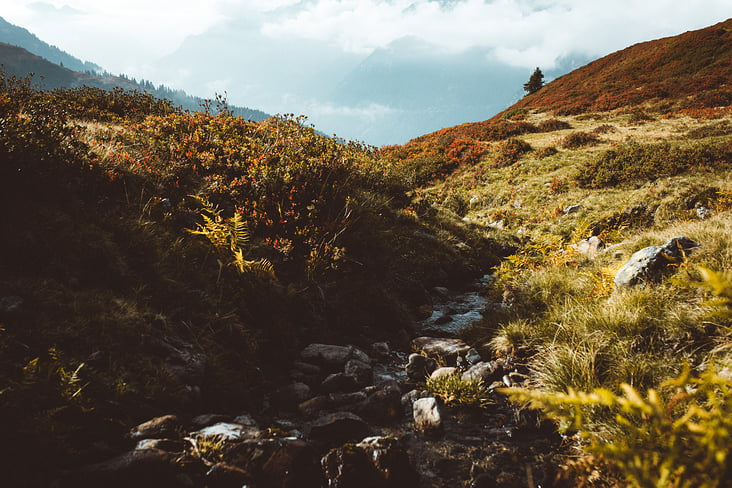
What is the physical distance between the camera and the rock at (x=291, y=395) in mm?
4129

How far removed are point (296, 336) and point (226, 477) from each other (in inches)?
103

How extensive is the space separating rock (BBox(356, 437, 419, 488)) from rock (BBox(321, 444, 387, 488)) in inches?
1.9

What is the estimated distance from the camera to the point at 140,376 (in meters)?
3.22

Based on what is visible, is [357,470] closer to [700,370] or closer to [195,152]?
[700,370]

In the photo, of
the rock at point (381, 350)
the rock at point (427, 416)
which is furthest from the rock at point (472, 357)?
the rock at point (427, 416)

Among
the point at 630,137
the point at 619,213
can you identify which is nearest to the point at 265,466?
Answer: the point at 619,213

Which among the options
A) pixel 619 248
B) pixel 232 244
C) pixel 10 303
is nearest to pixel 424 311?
pixel 232 244

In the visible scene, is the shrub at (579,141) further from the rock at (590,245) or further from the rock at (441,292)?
the rock at (441,292)

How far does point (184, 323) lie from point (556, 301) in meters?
6.29

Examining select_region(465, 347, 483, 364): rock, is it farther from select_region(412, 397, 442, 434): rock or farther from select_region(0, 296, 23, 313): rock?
select_region(0, 296, 23, 313): rock

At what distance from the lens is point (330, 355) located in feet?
16.5

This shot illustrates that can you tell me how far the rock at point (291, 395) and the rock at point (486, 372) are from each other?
7.59 feet

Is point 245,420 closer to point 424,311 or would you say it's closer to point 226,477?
point 226,477

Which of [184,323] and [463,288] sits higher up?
[184,323]
